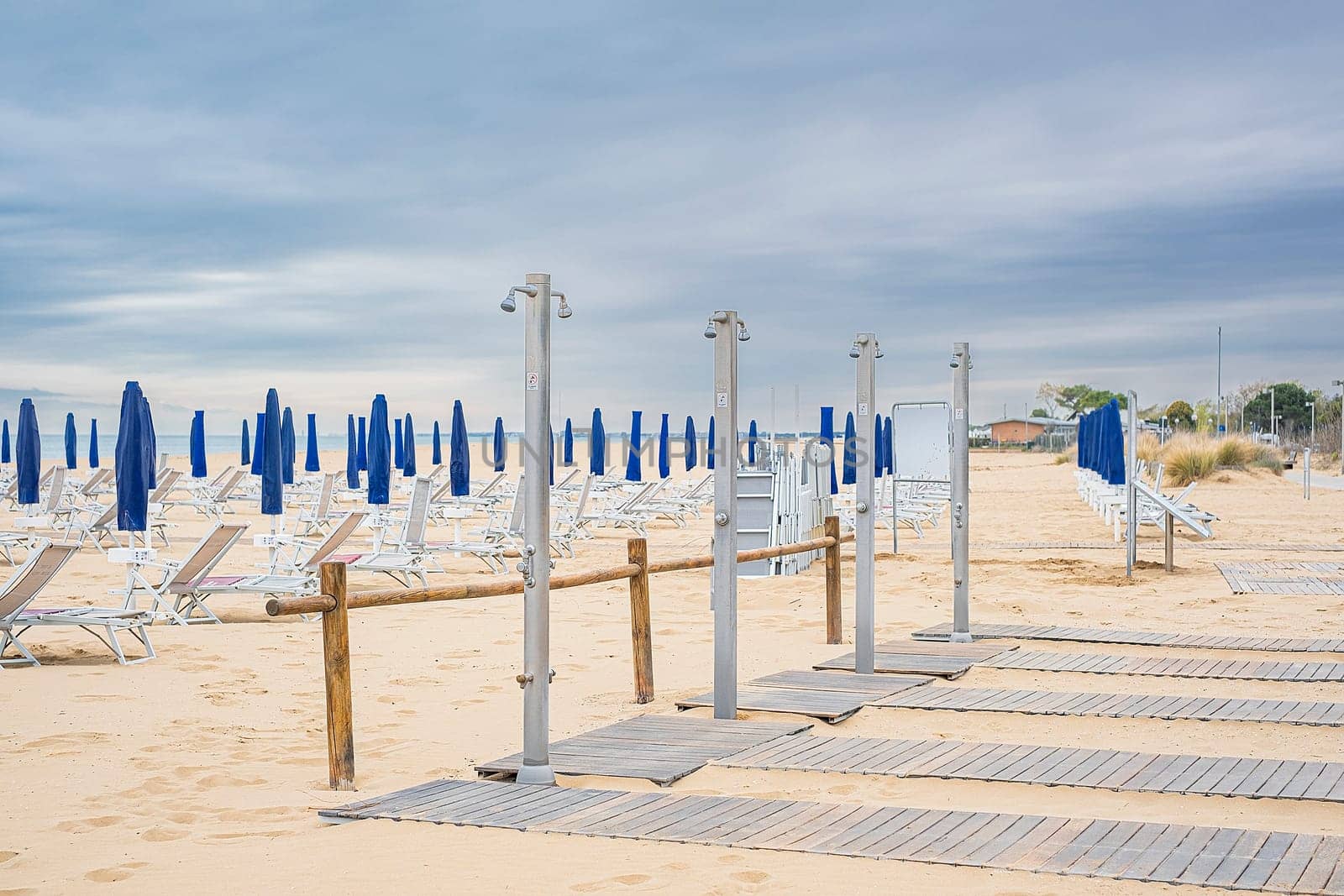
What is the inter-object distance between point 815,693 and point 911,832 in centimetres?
265

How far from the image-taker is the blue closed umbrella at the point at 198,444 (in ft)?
73.2

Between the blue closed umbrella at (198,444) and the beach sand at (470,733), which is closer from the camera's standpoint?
the beach sand at (470,733)

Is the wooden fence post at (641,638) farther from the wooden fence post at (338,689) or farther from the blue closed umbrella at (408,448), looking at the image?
the blue closed umbrella at (408,448)

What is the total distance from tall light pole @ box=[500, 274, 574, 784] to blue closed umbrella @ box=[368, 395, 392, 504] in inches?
430

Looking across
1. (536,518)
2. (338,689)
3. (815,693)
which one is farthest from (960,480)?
(338,689)

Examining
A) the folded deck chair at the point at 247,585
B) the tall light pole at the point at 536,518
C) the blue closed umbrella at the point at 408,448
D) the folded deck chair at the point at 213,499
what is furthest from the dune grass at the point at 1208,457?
the tall light pole at the point at 536,518

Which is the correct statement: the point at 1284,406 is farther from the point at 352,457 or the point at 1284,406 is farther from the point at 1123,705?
the point at 1123,705

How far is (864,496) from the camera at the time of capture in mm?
7277

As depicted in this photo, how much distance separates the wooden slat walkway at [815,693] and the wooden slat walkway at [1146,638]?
5.06 feet

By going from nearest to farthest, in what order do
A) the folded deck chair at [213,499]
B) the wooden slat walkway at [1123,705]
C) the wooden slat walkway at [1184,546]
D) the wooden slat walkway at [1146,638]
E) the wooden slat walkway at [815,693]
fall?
the wooden slat walkway at [1123,705] → the wooden slat walkway at [815,693] → the wooden slat walkway at [1146,638] → the wooden slat walkway at [1184,546] → the folded deck chair at [213,499]

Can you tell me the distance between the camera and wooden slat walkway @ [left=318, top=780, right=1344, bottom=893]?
367cm

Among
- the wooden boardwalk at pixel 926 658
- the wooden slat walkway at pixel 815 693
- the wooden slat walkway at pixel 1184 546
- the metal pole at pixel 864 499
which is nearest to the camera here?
the wooden slat walkway at pixel 815 693

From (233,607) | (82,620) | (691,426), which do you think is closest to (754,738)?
(82,620)

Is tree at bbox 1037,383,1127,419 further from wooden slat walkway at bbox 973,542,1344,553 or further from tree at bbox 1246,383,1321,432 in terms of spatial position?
wooden slat walkway at bbox 973,542,1344,553
